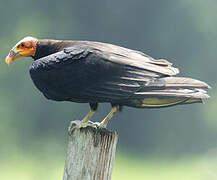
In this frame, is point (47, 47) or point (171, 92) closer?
point (171, 92)

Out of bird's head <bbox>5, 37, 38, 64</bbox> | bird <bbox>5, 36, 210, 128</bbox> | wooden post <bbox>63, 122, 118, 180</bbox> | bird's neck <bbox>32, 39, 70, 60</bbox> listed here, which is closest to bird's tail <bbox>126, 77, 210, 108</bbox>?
bird <bbox>5, 36, 210, 128</bbox>

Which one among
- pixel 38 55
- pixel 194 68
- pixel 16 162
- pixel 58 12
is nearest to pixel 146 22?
pixel 194 68

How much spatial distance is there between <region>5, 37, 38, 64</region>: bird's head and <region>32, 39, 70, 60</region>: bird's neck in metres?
0.05

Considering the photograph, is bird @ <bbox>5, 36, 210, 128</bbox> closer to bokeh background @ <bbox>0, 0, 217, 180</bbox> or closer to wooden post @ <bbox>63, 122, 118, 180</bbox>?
wooden post @ <bbox>63, 122, 118, 180</bbox>

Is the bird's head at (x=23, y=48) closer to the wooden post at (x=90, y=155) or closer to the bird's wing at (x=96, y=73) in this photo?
the bird's wing at (x=96, y=73)

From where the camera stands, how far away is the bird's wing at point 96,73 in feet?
18.6

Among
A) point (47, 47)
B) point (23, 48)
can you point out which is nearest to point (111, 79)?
point (47, 47)

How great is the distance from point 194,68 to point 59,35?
5.80 meters

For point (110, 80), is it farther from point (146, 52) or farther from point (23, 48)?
point (146, 52)

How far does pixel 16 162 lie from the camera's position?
20.4 meters

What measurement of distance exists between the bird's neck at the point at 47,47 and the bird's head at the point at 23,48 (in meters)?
0.05

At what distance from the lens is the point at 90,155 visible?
5.20 metres

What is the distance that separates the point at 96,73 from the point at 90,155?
903 millimetres

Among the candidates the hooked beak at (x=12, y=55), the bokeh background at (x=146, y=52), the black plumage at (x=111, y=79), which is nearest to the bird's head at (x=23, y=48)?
the hooked beak at (x=12, y=55)
